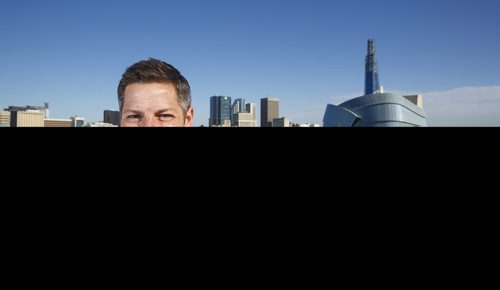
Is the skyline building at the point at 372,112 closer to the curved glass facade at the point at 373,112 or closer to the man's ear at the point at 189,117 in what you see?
the curved glass facade at the point at 373,112

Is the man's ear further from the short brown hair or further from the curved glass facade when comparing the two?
the curved glass facade

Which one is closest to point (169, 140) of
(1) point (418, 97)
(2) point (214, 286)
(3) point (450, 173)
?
(2) point (214, 286)

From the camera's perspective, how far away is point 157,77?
4.99 meters

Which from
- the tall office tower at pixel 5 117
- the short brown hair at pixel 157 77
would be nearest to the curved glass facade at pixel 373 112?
the short brown hair at pixel 157 77

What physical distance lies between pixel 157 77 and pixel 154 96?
1.24ft

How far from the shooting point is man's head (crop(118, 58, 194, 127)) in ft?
15.3

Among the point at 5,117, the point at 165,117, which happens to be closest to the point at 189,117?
the point at 165,117

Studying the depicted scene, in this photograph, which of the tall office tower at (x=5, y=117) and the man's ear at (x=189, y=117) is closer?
the man's ear at (x=189, y=117)

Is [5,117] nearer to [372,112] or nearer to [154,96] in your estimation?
[372,112]

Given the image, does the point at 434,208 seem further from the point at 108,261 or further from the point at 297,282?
the point at 108,261

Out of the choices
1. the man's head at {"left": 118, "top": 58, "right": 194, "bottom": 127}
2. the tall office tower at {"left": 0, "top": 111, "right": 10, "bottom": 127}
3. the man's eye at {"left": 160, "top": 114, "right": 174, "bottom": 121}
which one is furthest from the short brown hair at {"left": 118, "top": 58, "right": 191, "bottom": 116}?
the tall office tower at {"left": 0, "top": 111, "right": 10, "bottom": 127}

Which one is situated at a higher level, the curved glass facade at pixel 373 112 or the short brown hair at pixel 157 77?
the curved glass facade at pixel 373 112

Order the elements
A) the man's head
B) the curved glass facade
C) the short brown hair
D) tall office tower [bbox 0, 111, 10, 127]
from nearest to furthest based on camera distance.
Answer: the man's head → the short brown hair → the curved glass facade → tall office tower [bbox 0, 111, 10, 127]

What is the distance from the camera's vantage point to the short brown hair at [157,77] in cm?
500
